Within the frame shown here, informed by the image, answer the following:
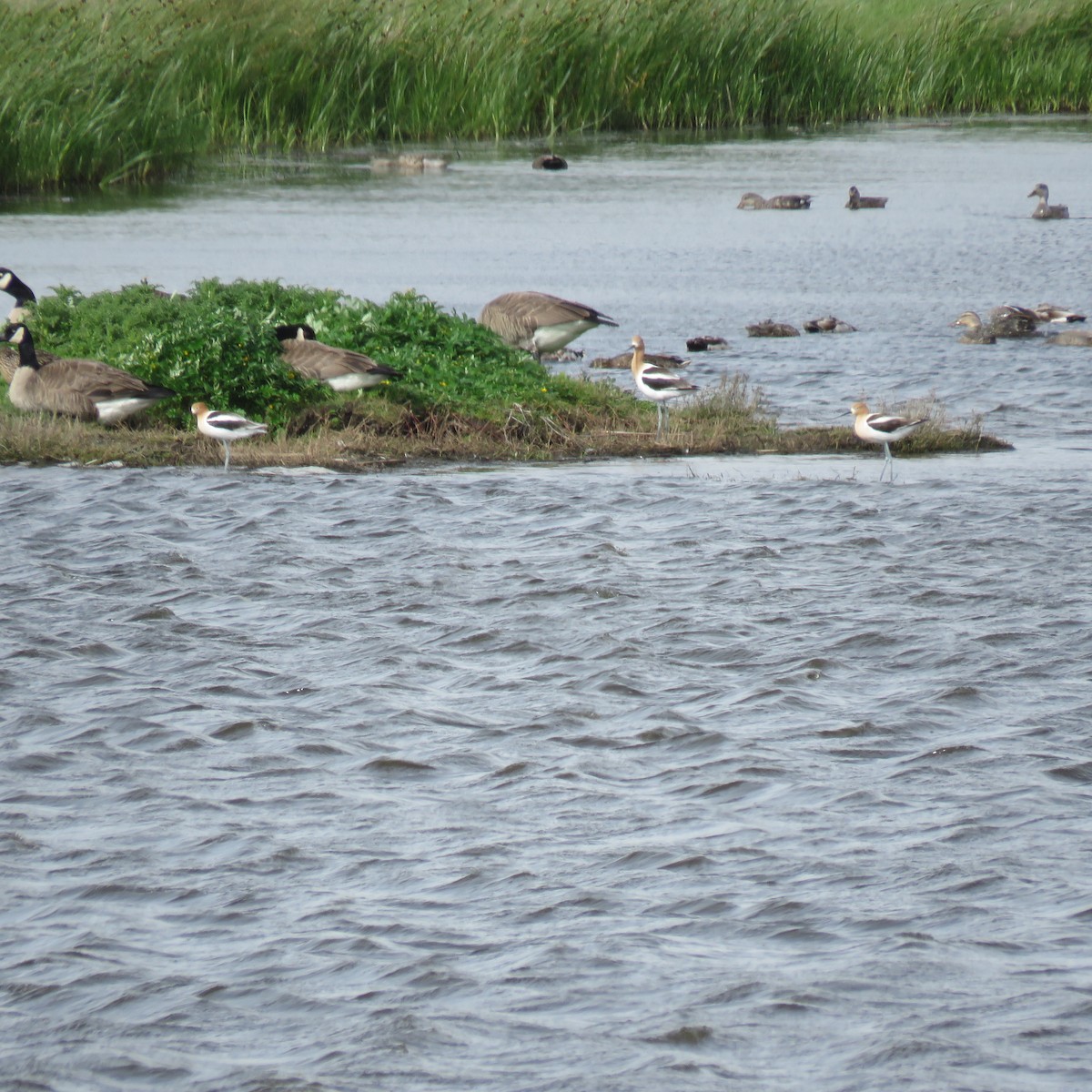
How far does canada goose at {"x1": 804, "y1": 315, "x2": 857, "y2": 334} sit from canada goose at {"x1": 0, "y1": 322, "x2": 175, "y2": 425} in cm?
842

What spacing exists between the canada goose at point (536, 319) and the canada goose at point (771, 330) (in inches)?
138

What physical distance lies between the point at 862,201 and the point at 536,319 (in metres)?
14.1

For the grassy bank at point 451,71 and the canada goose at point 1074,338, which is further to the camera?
the grassy bank at point 451,71

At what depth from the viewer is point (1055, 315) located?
818 inches

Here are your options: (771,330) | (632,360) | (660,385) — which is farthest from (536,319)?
(771,330)

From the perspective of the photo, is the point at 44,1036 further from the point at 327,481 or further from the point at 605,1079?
the point at 327,481

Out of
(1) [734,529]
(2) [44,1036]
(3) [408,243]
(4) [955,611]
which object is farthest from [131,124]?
(2) [44,1036]

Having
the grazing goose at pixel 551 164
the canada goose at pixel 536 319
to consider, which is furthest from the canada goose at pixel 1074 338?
the grazing goose at pixel 551 164

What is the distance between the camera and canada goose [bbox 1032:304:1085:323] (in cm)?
2073

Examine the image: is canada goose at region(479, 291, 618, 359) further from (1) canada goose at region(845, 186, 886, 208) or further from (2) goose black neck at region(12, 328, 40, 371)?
(1) canada goose at region(845, 186, 886, 208)

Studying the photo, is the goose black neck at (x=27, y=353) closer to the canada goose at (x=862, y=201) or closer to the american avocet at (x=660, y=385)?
the american avocet at (x=660, y=385)

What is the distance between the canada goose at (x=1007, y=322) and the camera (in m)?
20.2

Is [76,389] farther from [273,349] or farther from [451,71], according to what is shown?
[451,71]

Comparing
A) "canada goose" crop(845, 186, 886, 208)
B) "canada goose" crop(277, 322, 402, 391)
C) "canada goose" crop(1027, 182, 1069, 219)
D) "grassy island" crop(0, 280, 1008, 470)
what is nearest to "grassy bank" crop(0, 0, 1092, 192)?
"canada goose" crop(845, 186, 886, 208)
